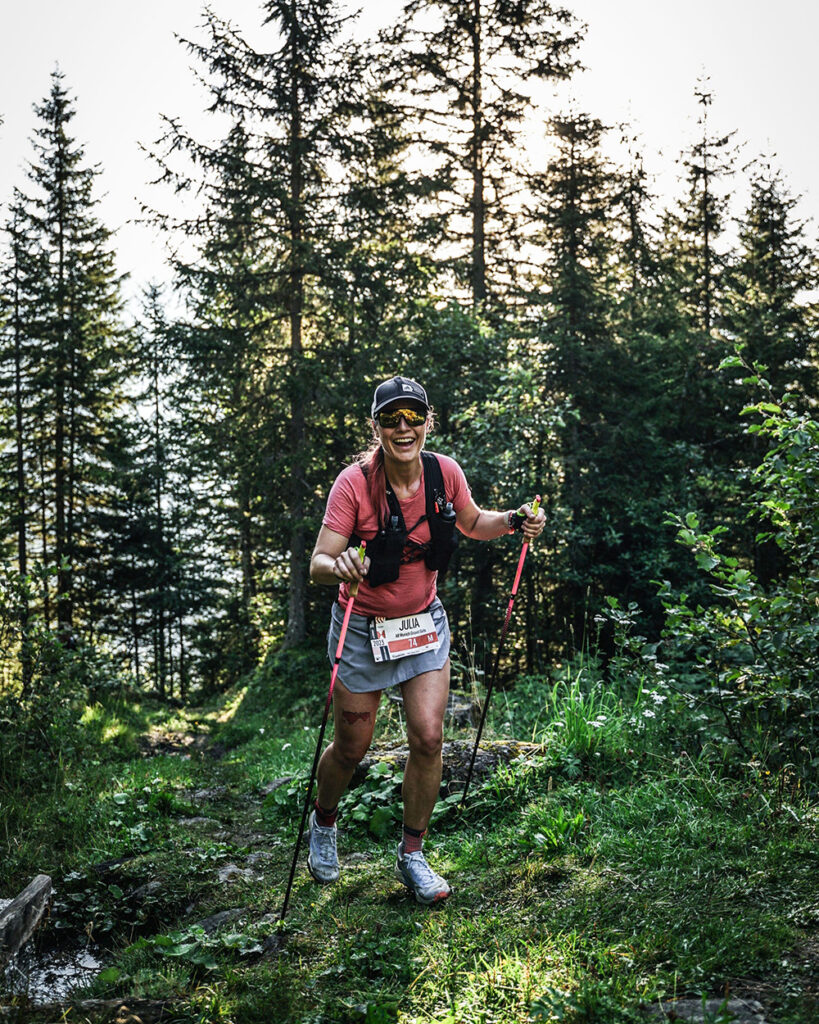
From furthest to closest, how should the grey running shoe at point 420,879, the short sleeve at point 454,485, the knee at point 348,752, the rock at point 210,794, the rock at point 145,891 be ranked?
the rock at point 210,794
the rock at point 145,891
the short sleeve at point 454,485
the knee at point 348,752
the grey running shoe at point 420,879

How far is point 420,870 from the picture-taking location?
3801 mm

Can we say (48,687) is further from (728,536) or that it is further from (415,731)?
(728,536)

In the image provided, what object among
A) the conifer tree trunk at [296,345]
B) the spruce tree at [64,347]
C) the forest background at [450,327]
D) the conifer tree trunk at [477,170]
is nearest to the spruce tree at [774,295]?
the forest background at [450,327]

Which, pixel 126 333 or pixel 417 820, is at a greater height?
pixel 126 333

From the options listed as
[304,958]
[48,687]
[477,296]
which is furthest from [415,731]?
[477,296]

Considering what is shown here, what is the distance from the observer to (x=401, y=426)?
3.84 metres

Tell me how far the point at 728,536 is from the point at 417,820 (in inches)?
514

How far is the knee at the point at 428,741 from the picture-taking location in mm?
3781

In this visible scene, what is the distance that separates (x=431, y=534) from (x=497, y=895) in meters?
1.75

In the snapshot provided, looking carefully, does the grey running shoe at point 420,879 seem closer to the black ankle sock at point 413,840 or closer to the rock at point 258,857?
the black ankle sock at point 413,840

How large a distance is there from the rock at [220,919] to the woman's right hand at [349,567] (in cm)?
179

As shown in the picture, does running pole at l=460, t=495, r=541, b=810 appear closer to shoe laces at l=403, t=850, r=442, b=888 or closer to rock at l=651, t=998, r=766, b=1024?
shoe laces at l=403, t=850, r=442, b=888

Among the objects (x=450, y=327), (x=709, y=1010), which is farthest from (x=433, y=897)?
(x=450, y=327)

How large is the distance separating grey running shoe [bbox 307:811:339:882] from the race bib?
1.11 metres
